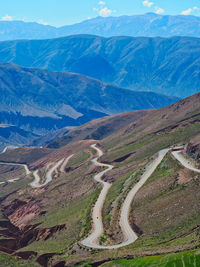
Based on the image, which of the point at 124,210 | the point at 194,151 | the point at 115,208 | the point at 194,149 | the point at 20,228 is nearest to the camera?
the point at 124,210

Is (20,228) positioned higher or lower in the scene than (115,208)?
lower

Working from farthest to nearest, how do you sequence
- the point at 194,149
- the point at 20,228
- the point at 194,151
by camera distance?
the point at 20,228, the point at 194,149, the point at 194,151

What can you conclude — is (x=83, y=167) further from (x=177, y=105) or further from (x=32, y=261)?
(x=32, y=261)

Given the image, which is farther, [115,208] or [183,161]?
[183,161]

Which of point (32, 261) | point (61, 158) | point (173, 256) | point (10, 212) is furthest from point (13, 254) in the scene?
point (61, 158)

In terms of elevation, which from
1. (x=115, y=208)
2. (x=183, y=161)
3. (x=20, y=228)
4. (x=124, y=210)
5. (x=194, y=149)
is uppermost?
(x=194, y=149)

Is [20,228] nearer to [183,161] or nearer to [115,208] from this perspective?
[115,208]

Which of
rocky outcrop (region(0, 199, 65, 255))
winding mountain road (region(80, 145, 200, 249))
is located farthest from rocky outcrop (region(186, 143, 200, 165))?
rocky outcrop (region(0, 199, 65, 255))

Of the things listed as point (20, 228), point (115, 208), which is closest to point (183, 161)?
point (115, 208)
